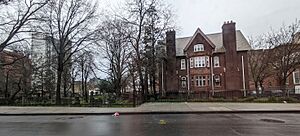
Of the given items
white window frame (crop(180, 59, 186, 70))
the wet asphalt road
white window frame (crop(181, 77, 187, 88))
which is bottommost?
the wet asphalt road

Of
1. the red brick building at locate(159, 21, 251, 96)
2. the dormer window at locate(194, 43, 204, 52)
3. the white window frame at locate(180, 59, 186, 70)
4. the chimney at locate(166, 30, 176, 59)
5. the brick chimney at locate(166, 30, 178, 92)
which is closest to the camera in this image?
the chimney at locate(166, 30, 176, 59)

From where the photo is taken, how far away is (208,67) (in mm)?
48312

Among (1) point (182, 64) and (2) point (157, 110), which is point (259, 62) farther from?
(2) point (157, 110)

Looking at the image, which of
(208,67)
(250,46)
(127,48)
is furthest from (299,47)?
(127,48)

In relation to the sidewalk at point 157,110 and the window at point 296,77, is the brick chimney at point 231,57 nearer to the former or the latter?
the window at point 296,77

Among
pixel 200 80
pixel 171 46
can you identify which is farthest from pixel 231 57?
pixel 171 46

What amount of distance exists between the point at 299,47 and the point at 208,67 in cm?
1445

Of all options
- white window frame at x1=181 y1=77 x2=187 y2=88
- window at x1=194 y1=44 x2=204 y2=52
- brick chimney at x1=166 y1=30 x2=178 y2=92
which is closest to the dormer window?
window at x1=194 y1=44 x2=204 y2=52

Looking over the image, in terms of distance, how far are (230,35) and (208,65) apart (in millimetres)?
6255

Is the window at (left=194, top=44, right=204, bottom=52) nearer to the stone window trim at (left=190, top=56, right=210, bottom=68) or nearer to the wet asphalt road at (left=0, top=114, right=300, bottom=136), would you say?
the stone window trim at (left=190, top=56, right=210, bottom=68)

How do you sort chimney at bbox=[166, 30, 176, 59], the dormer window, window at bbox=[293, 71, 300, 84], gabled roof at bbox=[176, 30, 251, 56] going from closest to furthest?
chimney at bbox=[166, 30, 176, 59] < gabled roof at bbox=[176, 30, 251, 56] < the dormer window < window at bbox=[293, 71, 300, 84]

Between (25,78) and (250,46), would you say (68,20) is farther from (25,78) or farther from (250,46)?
(250,46)

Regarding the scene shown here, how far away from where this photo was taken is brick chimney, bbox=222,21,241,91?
46.3 metres

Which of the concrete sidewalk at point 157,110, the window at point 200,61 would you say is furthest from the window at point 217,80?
the concrete sidewalk at point 157,110
